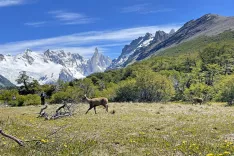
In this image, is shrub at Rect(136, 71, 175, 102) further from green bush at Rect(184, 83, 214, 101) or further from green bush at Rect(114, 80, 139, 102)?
green bush at Rect(184, 83, 214, 101)

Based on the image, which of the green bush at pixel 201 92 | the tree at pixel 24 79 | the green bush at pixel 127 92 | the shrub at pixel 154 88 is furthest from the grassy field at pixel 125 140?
the tree at pixel 24 79

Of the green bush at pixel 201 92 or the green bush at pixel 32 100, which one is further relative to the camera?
the green bush at pixel 32 100

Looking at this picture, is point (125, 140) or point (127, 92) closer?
point (125, 140)

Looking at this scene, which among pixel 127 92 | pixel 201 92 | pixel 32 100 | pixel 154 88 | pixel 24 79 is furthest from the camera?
pixel 24 79

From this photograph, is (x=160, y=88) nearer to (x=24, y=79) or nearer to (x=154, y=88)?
(x=154, y=88)

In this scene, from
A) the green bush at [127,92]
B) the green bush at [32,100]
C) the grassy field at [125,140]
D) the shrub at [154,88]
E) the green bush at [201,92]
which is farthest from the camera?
the green bush at [32,100]

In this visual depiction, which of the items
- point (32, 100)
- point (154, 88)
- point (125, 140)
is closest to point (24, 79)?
point (32, 100)

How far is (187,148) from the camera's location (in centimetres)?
1421

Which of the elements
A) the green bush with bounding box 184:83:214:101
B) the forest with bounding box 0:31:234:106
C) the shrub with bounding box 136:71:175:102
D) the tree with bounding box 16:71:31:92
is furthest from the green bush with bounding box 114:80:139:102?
the tree with bounding box 16:71:31:92

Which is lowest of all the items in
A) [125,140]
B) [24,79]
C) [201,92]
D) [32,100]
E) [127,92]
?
[32,100]

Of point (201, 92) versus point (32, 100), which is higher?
point (201, 92)

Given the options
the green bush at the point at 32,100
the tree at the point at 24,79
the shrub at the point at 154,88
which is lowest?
the green bush at the point at 32,100

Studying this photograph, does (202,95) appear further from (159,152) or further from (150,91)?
(159,152)

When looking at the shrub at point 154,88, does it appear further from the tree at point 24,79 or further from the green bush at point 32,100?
the tree at point 24,79
